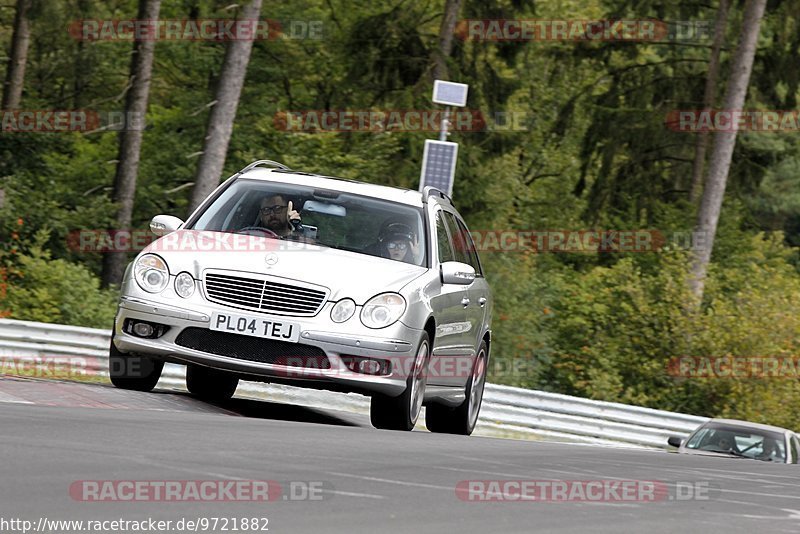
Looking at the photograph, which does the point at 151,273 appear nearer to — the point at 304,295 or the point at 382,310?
the point at 304,295

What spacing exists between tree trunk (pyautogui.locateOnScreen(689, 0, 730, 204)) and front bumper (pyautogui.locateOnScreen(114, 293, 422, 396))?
28.5 meters

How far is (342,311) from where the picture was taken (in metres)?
10.2

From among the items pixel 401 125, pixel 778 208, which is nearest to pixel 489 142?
pixel 401 125

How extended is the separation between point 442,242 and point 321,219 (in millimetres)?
1176

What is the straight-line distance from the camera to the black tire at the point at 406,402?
10.6 m

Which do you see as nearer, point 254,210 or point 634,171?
point 254,210

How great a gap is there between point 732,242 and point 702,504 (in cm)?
3412

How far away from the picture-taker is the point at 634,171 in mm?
38688

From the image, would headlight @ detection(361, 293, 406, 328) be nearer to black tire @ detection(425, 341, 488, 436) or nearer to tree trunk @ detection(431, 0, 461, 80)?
black tire @ detection(425, 341, 488, 436)

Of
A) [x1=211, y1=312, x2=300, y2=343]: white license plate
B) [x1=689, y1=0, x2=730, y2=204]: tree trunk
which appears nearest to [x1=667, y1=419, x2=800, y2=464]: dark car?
[x1=211, y1=312, x2=300, y2=343]: white license plate

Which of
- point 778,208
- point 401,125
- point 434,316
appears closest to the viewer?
point 434,316

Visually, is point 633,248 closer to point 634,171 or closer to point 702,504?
point 634,171

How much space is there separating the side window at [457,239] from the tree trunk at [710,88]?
2558 centimetres

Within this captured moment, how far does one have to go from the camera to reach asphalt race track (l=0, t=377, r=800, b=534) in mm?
5770
